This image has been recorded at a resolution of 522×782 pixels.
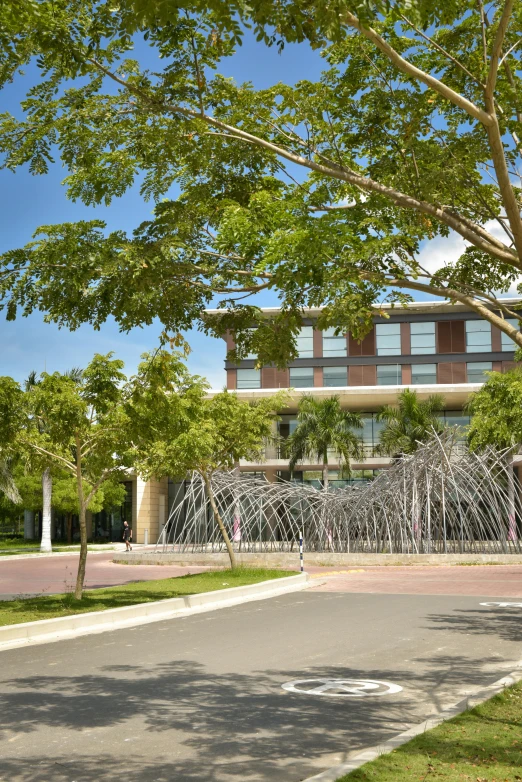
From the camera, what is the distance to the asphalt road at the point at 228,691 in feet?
21.6

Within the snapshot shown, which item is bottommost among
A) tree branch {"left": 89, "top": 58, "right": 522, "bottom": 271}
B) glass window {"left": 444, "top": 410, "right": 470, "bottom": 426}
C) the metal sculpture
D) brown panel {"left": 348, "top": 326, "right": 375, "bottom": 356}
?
the metal sculpture

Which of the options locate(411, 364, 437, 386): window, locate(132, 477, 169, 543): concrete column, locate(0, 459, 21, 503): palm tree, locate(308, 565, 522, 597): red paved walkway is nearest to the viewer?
locate(308, 565, 522, 597): red paved walkway

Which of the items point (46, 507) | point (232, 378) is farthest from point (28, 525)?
point (232, 378)

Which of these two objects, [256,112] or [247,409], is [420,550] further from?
[256,112]

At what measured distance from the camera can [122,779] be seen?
19.7 ft

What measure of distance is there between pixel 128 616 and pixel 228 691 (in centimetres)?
663

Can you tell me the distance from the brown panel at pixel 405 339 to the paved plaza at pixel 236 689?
42.5 meters

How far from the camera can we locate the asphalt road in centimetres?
658

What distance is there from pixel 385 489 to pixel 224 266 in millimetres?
25678

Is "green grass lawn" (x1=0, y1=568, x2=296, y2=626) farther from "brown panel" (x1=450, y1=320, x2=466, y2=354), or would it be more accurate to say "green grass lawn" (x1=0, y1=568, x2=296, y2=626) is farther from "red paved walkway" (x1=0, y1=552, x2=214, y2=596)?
"brown panel" (x1=450, y1=320, x2=466, y2=354)

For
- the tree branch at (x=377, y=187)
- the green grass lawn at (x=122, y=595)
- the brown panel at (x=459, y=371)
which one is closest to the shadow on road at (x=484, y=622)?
the green grass lawn at (x=122, y=595)

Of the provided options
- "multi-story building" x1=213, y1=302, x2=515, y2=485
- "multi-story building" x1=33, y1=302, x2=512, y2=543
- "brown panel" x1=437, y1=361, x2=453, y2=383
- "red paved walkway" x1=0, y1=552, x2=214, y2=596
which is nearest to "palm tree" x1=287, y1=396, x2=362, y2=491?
"multi-story building" x1=33, y1=302, x2=512, y2=543

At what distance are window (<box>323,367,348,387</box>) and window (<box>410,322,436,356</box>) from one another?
4818mm

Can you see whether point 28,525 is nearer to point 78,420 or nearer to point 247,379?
point 247,379
